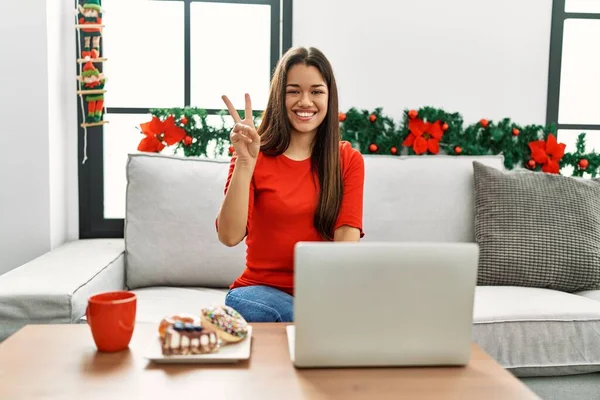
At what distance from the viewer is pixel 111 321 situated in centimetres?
91

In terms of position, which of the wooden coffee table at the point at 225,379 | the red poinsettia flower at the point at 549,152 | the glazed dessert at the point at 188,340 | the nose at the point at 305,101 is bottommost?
the wooden coffee table at the point at 225,379

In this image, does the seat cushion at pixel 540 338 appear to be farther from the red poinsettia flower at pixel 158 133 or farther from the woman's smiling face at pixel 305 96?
the red poinsettia flower at pixel 158 133

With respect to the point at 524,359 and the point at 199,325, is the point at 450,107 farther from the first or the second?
the point at 199,325

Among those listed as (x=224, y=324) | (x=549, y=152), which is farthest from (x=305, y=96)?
(x=549, y=152)

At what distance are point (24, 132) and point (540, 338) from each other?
1944mm

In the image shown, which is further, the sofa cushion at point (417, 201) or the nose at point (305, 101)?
the sofa cushion at point (417, 201)

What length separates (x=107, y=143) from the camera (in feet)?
8.14

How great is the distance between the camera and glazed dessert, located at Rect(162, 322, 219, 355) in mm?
889

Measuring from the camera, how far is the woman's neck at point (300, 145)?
5.16 ft

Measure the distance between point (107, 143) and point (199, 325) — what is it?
1764 millimetres

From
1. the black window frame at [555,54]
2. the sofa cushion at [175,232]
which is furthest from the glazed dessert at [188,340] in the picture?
the black window frame at [555,54]

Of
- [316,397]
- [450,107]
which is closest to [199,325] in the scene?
[316,397]

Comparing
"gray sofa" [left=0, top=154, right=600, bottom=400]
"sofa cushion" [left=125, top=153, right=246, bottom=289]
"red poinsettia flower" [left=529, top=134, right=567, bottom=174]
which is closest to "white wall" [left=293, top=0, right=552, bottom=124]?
"red poinsettia flower" [left=529, top=134, right=567, bottom=174]

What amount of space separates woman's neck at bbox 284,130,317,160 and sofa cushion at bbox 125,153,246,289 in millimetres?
558
